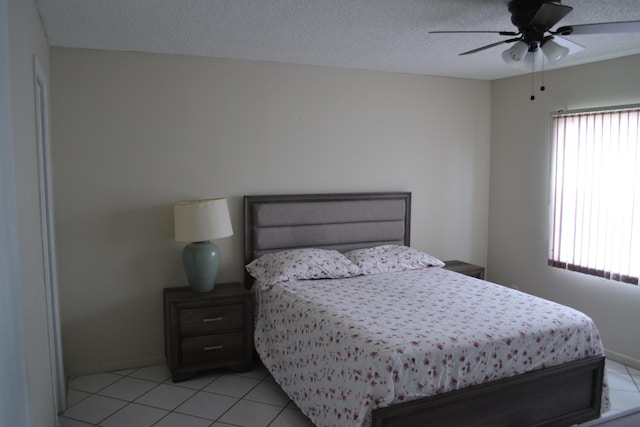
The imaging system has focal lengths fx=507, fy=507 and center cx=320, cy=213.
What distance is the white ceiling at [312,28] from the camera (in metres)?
2.63

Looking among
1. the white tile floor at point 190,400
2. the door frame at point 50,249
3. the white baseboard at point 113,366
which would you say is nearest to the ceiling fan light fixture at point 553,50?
the white tile floor at point 190,400

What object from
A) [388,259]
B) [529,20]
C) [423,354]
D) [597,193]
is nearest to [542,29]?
[529,20]

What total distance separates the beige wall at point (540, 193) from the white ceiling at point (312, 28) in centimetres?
27

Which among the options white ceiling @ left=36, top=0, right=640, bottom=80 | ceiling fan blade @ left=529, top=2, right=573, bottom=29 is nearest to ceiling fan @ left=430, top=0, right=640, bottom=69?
ceiling fan blade @ left=529, top=2, right=573, bottom=29

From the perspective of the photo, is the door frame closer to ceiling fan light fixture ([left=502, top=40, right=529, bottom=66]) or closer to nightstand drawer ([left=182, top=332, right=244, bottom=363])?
nightstand drawer ([left=182, top=332, right=244, bottom=363])

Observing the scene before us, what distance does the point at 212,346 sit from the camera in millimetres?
3609

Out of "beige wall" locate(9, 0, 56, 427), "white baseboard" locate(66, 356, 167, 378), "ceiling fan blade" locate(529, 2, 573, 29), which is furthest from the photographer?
"white baseboard" locate(66, 356, 167, 378)

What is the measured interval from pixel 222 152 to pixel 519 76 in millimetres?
2792

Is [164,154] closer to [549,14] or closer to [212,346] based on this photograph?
[212,346]

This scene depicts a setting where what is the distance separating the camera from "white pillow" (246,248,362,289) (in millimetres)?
3682

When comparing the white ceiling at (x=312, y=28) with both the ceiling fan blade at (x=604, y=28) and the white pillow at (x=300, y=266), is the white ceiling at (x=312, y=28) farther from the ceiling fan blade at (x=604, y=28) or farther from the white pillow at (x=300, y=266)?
the white pillow at (x=300, y=266)

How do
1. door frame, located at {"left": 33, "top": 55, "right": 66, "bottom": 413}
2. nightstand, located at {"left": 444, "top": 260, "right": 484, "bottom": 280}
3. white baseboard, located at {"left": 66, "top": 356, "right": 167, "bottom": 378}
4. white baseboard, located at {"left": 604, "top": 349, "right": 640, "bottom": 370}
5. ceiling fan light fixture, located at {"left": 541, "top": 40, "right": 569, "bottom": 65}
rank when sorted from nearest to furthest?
ceiling fan light fixture, located at {"left": 541, "top": 40, "right": 569, "bottom": 65}, door frame, located at {"left": 33, "top": 55, "right": 66, "bottom": 413}, white baseboard, located at {"left": 66, "top": 356, "right": 167, "bottom": 378}, white baseboard, located at {"left": 604, "top": 349, "right": 640, "bottom": 370}, nightstand, located at {"left": 444, "top": 260, "right": 484, "bottom": 280}

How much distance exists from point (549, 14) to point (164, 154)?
2.70m

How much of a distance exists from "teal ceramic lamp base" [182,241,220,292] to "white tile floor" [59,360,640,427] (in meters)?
0.65
